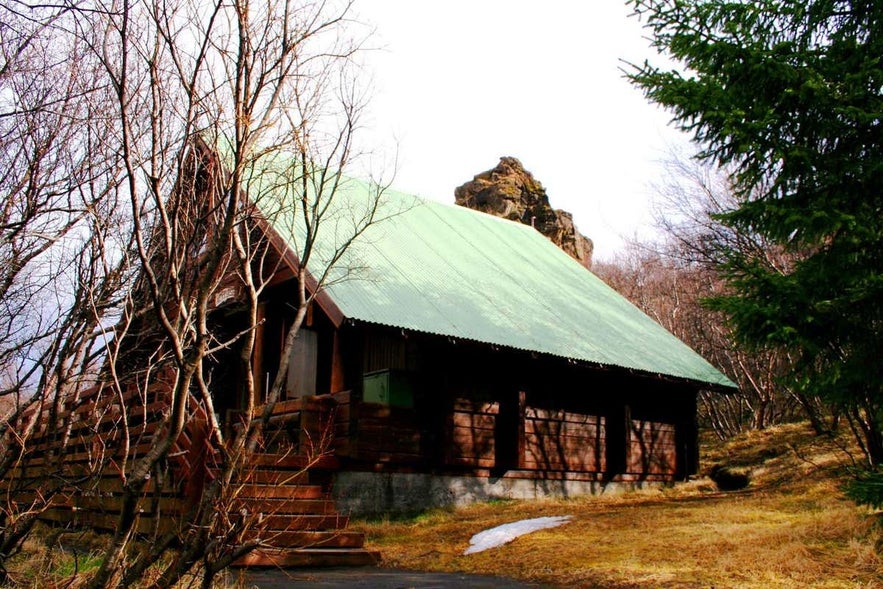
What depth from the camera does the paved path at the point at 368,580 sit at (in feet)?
26.2

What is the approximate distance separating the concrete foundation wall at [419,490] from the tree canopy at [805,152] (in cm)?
735

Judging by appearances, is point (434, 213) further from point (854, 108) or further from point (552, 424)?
point (854, 108)

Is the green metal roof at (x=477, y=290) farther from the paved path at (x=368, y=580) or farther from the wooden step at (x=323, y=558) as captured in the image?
the paved path at (x=368, y=580)

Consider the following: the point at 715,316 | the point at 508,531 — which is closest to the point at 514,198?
the point at 715,316

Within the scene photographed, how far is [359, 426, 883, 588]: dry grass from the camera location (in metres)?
8.02

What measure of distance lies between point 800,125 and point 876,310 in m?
2.05

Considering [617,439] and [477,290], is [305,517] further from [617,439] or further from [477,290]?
[617,439]

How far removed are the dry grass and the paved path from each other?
19.6 inches

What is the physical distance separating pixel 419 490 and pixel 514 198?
85.8ft

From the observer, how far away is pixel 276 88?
5.23 meters

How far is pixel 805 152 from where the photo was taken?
7.75m

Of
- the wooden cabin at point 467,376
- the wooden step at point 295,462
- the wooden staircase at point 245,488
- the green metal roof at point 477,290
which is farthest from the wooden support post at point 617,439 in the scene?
the wooden staircase at point 245,488

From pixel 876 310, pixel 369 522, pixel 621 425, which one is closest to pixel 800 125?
pixel 876 310

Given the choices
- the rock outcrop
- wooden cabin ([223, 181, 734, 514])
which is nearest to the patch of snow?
wooden cabin ([223, 181, 734, 514])
